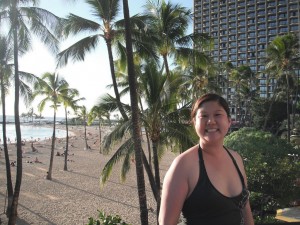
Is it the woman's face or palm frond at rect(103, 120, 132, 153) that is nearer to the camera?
the woman's face

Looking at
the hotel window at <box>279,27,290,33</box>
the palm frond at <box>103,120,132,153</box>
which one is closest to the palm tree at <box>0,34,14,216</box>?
the palm frond at <box>103,120,132,153</box>

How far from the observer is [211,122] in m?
1.90

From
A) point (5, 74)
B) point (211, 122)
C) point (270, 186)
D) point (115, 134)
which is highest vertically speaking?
point (5, 74)

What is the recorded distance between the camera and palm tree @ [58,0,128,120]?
11.9 meters

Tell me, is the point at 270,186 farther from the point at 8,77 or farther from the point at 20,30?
the point at 8,77

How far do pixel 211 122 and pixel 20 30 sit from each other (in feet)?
41.4

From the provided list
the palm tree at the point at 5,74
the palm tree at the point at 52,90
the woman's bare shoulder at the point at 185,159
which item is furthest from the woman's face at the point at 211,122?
the palm tree at the point at 52,90

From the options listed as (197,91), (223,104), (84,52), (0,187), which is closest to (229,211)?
(223,104)

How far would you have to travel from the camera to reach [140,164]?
27.8 feet

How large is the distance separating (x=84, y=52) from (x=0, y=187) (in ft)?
48.5

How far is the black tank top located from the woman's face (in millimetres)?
156

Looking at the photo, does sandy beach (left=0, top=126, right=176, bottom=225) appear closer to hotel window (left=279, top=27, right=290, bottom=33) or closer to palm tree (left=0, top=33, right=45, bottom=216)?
palm tree (left=0, top=33, right=45, bottom=216)

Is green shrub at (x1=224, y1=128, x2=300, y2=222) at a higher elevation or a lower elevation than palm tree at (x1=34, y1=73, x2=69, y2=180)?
lower

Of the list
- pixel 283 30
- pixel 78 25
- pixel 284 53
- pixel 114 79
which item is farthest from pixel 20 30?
pixel 283 30
